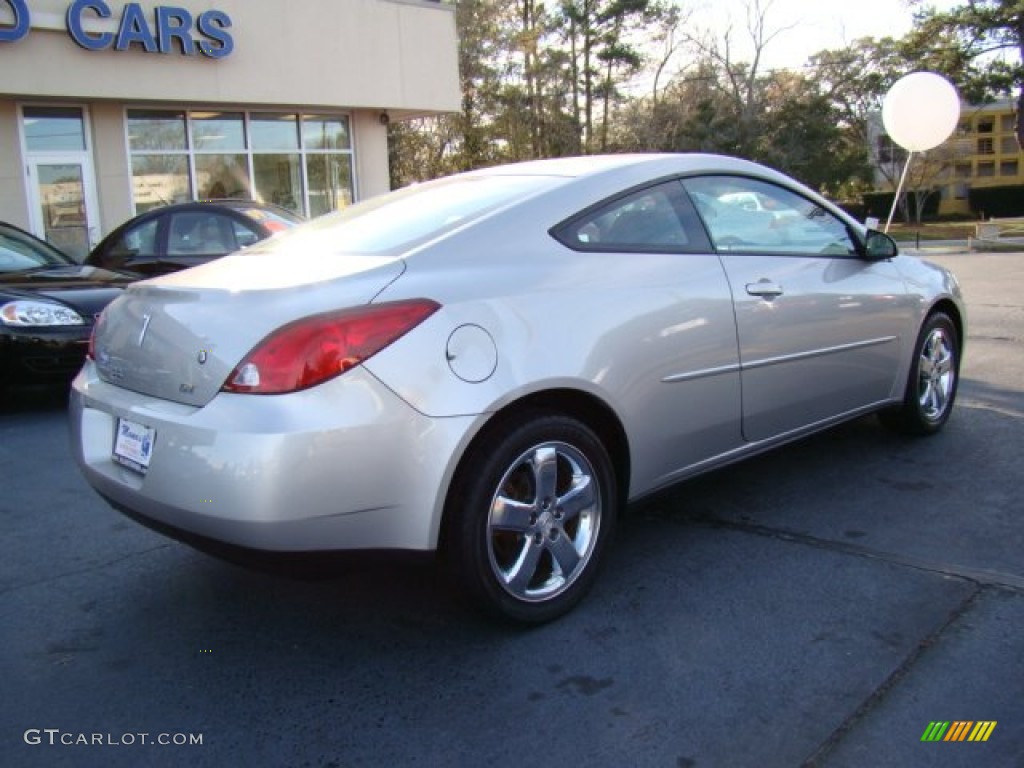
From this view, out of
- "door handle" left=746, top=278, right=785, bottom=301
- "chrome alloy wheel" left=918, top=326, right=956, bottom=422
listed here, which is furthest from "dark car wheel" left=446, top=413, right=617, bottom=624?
"chrome alloy wheel" left=918, top=326, right=956, bottom=422

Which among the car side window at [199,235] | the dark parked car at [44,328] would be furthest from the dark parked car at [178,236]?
the dark parked car at [44,328]

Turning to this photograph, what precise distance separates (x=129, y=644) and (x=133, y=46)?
1522cm

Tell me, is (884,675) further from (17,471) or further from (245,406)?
(17,471)

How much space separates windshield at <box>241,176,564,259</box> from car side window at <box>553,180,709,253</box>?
0.24m

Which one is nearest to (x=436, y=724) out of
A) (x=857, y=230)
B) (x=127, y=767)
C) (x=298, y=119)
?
(x=127, y=767)

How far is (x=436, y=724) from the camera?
8.29ft

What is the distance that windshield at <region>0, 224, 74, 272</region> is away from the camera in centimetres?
723

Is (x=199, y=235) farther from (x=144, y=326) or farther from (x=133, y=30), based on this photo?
(x=133, y=30)

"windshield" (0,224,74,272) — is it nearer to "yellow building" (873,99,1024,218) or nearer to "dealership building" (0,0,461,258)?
"dealership building" (0,0,461,258)

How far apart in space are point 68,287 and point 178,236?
6.94 ft

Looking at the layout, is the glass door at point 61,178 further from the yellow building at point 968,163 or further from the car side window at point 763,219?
the yellow building at point 968,163

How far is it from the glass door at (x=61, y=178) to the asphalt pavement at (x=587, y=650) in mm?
13188

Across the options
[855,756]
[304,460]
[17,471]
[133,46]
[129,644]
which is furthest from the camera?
[133,46]

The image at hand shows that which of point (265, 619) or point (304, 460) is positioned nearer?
point (304, 460)
